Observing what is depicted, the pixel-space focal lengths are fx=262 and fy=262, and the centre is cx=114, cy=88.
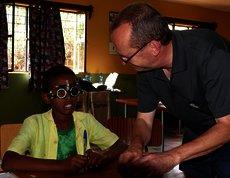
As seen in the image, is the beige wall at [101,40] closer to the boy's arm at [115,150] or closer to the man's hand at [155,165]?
the boy's arm at [115,150]

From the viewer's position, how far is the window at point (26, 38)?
5.02m

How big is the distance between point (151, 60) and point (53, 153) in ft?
2.59

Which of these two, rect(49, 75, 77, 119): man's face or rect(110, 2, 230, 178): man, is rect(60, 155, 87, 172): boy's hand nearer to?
rect(110, 2, 230, 178): man

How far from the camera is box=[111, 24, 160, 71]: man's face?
1.04 m

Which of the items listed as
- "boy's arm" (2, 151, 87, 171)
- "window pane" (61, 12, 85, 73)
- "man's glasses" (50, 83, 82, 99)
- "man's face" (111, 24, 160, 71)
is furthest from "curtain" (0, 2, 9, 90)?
"man's face" (111, 24, 160, 71)

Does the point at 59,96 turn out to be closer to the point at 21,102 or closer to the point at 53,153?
the point at 53,153

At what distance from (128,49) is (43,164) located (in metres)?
0.64

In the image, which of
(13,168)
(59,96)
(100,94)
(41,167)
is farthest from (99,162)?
(100,94)

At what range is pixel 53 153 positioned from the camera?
4.85 feet

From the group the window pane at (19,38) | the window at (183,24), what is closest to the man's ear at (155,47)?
the window pane at (19,38)

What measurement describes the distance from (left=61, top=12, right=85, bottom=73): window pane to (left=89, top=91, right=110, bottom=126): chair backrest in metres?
1.36

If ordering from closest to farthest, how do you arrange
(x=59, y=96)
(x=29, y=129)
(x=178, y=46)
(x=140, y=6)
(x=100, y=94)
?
(x=140, y=6)
(x=178, y=46)
(x=29, y=129)
(x=59, y=96)
(x=100, y=94)

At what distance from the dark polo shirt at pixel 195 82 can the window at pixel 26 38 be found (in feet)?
13.8

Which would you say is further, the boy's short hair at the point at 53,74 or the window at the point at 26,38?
the window at the point at 26,38
